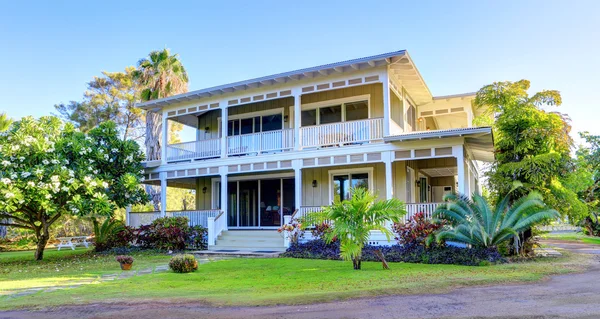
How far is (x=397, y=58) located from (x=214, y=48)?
16.8 m

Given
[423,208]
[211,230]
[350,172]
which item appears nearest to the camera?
[423,208]

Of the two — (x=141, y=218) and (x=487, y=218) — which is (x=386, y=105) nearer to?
(x=487, y=218)

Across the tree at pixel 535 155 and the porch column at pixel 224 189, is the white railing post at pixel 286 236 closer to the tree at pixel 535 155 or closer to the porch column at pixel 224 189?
the porch column at pixel 224 189

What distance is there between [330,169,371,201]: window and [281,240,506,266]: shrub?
3.23 metres

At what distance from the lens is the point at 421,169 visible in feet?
61.6

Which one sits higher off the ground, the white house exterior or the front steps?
the white house exterior

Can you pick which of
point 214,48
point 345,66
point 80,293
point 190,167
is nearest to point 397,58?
point 345,66

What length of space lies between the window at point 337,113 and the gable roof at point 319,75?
179 cm

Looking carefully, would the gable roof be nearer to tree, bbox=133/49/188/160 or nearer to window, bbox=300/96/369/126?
window, bbox=300/96/369/126

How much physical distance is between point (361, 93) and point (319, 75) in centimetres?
219

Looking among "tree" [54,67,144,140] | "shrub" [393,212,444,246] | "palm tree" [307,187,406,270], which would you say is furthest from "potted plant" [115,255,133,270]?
"tree" [54,67,144,140]

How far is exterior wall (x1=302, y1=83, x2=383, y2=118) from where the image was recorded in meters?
17.1

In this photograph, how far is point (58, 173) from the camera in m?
14.8

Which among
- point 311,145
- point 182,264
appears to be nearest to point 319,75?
point 311,145
